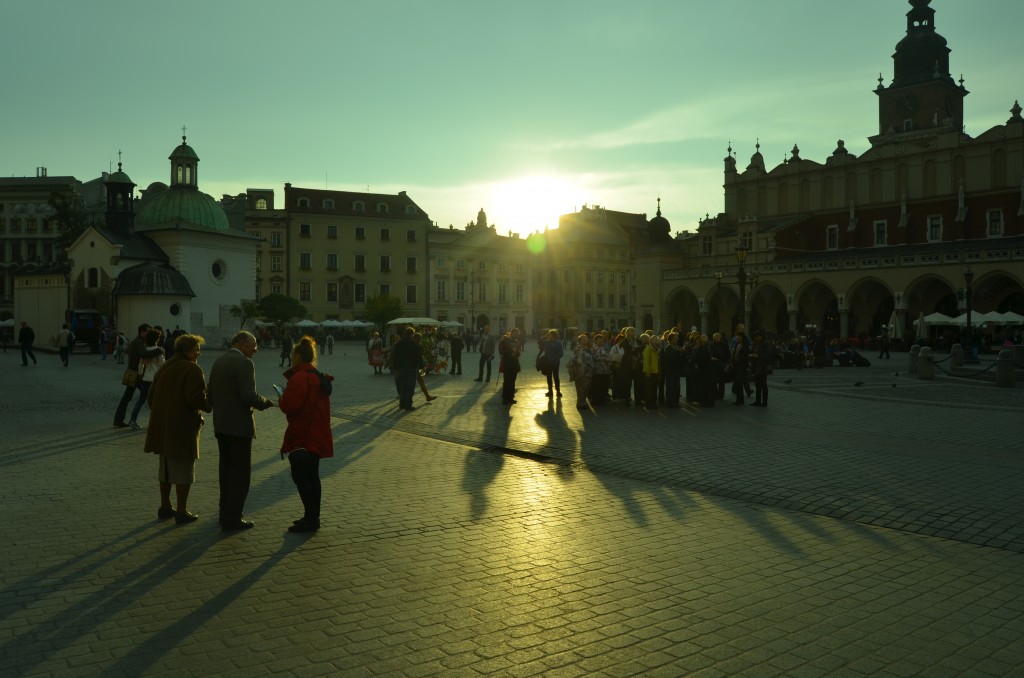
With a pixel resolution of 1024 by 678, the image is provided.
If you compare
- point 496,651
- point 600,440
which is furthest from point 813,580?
point 600,440

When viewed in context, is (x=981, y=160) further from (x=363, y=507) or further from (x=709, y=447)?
(x=363, y=507)

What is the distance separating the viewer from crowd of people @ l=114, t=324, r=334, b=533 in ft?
24.6

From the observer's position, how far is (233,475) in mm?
7543

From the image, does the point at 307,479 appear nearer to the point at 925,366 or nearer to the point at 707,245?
the point at 925,366

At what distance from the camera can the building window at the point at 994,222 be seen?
59.7 m

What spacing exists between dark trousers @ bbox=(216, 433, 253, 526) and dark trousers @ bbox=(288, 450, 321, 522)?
0.43 meters

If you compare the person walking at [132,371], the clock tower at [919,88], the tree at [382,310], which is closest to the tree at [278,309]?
the tree at [382,310]

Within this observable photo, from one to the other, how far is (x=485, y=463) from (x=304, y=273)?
80190 mm

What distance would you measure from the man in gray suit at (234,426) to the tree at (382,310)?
228 ft

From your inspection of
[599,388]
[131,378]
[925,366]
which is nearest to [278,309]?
[925,366]

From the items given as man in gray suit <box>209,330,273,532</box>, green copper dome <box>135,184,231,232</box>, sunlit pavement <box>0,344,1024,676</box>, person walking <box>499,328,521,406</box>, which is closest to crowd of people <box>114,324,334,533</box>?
man in gray suit <box>209,330,273,532</box>

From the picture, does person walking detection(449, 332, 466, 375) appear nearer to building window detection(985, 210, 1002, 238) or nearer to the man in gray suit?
the man in gray suit

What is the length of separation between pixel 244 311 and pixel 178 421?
57.3 metres

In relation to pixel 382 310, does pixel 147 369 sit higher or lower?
lower
